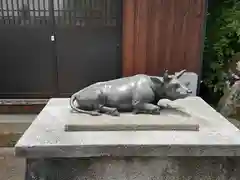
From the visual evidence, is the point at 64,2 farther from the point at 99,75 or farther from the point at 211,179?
the point at 211,179

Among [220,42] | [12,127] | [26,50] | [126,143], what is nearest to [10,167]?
[12,127]

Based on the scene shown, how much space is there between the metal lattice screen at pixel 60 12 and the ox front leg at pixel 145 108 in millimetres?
1439

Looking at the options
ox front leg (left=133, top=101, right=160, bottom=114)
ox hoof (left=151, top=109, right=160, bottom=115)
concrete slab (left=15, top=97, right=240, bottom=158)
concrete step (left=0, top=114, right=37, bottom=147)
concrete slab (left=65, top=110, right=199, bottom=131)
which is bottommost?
concrete step (left=0, top=114, right=37, bottom=147)

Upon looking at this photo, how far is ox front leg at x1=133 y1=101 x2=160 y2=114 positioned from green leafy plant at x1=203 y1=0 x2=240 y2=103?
174 centimetres

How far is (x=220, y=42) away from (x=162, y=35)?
0.82 m

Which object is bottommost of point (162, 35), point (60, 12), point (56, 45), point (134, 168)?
point (134, 168)

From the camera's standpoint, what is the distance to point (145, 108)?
164 centimetres

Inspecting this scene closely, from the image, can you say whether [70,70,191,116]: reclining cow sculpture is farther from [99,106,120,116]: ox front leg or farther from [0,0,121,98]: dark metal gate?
[0,0,121,98]: dark metal gate

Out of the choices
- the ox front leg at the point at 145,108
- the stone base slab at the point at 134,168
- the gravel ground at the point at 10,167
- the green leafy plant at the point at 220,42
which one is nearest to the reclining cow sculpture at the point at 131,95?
Result: the ox front leg at the point at 145,108

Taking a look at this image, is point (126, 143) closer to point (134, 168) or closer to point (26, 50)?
point (134, 168)

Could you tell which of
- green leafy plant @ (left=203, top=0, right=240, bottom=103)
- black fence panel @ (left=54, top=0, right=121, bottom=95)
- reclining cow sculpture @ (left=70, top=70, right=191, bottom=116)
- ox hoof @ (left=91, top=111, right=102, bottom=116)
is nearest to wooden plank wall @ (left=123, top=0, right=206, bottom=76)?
black fence panel @ (left=54, top=0, right=121, bottom=95)

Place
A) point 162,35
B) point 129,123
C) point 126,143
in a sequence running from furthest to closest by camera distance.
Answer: point 162,35, point 129,123, point 126,143

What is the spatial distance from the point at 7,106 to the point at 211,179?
211 cm

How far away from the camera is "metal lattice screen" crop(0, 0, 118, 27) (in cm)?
288
